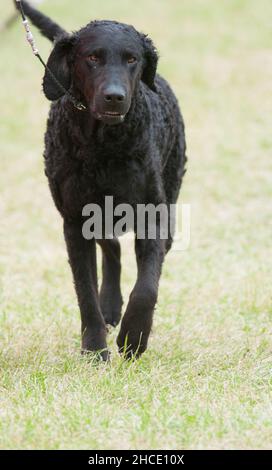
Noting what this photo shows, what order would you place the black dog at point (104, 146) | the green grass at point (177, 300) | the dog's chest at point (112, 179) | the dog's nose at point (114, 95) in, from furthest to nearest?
the dog's chest at point (112, 179) < the black dog at point (104, 146) < the dog's nose at point (114, 95) < the green grass at point (177, 300)

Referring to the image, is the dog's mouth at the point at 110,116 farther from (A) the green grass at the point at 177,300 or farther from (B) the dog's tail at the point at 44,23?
(B) the dog's tail at the point at 44,23

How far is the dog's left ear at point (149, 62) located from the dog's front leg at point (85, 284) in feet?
2.97

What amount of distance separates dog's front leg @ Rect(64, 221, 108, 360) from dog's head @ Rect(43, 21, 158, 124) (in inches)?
30.4

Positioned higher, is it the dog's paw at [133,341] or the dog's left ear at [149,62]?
the dog's left ear at [149,62]

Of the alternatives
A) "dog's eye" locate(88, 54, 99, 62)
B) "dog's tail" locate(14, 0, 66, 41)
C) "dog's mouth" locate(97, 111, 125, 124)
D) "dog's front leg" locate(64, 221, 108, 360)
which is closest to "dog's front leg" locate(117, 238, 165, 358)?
"dog's front leg" locate(64, 221, 108, 360)

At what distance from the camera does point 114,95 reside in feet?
14.9

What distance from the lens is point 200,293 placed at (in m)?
7.28

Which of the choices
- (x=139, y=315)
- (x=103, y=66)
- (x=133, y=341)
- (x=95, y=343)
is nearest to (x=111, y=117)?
(x=103, y=66)

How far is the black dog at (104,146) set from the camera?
15.6 ft

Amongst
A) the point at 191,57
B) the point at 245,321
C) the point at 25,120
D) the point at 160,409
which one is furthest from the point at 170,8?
the point at 160,409

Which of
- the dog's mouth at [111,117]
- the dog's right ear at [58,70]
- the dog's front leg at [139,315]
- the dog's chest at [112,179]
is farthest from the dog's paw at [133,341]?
the dog's right ear at [58,70]

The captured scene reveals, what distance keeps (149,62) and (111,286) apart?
174 centimetres

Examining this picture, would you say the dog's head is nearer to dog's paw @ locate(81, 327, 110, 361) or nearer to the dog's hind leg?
dog's paw @ locate(81, 327, 110, 361)

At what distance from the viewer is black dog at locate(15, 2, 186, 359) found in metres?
4.77
